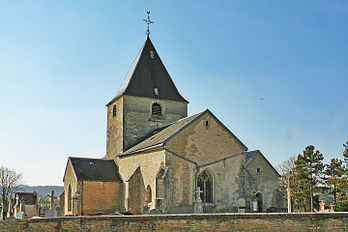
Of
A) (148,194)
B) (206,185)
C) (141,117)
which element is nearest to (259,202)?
(206,185)

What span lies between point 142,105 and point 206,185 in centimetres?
1046

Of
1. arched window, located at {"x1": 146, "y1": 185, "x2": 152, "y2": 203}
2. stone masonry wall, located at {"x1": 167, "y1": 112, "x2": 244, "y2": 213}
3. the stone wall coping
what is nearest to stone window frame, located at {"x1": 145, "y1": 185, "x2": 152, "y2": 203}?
arched window, located at {"x1": 146, "y1": 185, "x2": 152, "y2": 203}

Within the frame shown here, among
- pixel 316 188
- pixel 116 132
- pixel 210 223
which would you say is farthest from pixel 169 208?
pixel 316 188

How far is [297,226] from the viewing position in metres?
12.2

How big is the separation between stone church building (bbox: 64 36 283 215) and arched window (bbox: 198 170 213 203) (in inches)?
1.5

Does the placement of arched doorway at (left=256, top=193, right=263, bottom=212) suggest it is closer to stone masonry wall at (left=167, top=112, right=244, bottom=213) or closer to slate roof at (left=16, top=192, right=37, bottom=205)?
stone masonry wall at (left=167, top=112, right=244, bottom=213)

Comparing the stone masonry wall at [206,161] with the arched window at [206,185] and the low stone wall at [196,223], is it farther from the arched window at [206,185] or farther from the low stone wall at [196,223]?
the low stone wall at [196,223]

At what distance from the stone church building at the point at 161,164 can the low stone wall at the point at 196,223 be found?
29.4 feet

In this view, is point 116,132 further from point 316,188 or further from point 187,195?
point 316,188

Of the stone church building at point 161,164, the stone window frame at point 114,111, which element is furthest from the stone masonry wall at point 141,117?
the stone window frame at point 114,111

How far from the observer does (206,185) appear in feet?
81.0

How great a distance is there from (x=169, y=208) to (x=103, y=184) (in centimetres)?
798

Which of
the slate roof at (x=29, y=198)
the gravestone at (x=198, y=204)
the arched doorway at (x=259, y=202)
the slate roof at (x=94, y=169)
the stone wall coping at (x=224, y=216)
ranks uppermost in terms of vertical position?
the slate roof at (x=94, y=169)

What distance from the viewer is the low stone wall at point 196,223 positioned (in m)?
12.2
